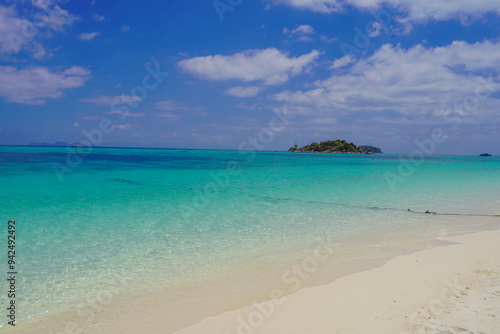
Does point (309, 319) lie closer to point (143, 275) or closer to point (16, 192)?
point (143, 275)

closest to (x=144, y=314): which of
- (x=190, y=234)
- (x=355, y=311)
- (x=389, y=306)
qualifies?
(x=355, y=311)

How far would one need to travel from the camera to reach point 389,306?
471cm

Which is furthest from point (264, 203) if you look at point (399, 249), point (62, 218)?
point (62, 218)

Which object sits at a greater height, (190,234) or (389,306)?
(389,306)

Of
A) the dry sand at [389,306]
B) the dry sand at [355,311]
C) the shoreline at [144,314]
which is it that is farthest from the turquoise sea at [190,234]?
the dry sand at [389,306]

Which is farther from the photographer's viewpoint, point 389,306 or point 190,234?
point 190,234

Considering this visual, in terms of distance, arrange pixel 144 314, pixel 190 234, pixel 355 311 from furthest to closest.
A: pixel 190 234, pixel 144 314, pixel 355 311

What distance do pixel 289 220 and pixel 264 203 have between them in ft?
13.1

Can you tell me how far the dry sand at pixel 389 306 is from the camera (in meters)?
4.07

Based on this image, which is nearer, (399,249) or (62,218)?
→ (399,249)

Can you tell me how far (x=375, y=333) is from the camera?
395cm

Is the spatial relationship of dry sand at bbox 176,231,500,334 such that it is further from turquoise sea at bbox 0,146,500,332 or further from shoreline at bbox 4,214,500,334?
turquoise sea at bbox 0,146,500,332

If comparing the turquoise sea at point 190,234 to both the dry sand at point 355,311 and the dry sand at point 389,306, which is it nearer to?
the dry sand at point 355,311

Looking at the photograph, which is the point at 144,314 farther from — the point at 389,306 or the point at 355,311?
the point at 389,306
